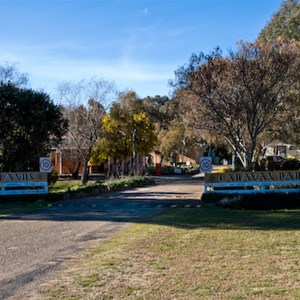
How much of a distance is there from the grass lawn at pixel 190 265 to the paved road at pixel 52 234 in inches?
16.9

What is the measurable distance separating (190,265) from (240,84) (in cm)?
1405

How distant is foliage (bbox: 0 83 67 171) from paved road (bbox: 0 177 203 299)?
4891 mm

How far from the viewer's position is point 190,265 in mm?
6992

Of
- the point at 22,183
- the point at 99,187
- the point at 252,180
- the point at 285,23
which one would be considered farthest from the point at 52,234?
the point at 285,23

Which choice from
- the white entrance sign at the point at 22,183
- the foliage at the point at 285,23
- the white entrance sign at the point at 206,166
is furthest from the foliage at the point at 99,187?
the foliage at the point at 285,23

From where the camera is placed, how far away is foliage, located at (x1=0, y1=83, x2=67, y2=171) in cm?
2122

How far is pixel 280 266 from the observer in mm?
6793

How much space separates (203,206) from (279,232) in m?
6.46

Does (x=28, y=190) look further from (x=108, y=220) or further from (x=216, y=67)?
(x=216, y=67)

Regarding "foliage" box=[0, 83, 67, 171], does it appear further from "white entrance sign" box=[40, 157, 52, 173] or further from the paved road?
the paved road

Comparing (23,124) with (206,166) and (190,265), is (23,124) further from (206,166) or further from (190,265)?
(190,265)

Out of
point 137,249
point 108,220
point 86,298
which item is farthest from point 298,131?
point 86,298

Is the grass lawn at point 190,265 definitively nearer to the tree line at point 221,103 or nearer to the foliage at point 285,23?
the tree line at point 221,103

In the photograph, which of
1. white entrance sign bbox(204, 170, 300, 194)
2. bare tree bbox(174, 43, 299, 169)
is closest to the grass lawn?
white entrance sign bbox(204, 170, 300, 194)
